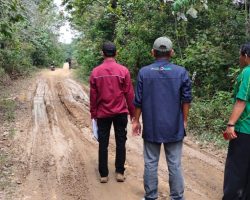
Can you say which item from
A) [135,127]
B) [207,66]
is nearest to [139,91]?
[135,127]

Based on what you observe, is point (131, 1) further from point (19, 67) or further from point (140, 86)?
point (19, 67)

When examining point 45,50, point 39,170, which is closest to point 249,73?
point 39,170

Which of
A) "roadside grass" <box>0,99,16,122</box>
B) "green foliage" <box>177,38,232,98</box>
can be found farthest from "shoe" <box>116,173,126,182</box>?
"green foliage" <box>177,38,232,98</box>

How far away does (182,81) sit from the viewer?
460 centimetres

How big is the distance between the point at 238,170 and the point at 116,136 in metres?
2.01

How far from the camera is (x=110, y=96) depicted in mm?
5730

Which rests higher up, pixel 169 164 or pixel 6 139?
pixel 169 164

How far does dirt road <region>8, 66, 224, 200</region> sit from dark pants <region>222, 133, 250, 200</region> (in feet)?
2.85

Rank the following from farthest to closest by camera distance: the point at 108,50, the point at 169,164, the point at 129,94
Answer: the point at 129,94 → the point at 108,50 → the point at 169,164

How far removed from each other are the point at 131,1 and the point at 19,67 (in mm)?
12802

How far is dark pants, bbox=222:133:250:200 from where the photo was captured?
442 cm

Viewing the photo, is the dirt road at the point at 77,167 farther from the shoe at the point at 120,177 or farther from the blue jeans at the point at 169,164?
the blue jeans at the point at 169,164

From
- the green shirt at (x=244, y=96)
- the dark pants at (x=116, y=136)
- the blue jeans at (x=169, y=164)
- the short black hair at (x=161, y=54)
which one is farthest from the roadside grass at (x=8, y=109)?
the green shirt at (x=244, y=96)

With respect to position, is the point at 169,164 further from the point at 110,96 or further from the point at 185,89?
the point at 110,96
